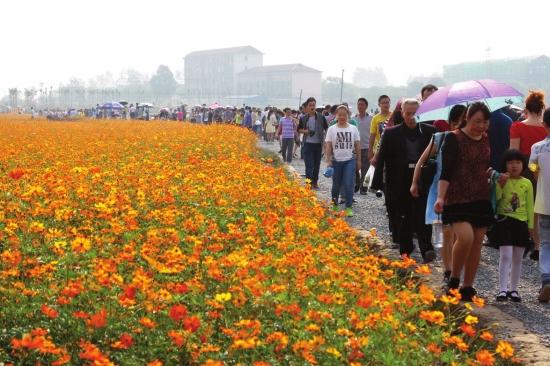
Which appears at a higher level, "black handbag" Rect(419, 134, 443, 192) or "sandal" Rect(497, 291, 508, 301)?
"black handbag" Rect(419, 134, 443, 192)

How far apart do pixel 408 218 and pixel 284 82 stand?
13755 centimetres

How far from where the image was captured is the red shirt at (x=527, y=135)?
7.43 metres

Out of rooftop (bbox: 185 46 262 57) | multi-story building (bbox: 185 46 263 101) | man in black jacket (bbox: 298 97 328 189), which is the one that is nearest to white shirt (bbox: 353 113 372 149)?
man in black jacket (bbox: 298 97 328 189)

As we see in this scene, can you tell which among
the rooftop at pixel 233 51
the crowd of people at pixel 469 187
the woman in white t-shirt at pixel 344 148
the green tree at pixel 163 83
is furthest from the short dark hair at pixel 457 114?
the rooftop at pixel 233 51

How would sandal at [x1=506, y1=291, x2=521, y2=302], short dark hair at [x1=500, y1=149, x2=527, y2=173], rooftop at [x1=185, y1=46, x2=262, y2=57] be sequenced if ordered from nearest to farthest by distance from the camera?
sandal at [x1=506, y1=291, x2=521, y2=302], short dark hair at [x1=500, y1=149, x2=527, y2=173], rooftop at [x1=185, y1=46, x2=262, y2=57]

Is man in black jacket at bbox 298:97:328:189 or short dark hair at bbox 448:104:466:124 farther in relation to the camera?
man in black jacket at bbox 298:97:328:189

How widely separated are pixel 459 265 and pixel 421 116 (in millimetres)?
1918

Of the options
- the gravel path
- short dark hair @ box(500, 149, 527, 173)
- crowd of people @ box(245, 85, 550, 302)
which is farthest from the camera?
short dark hair @ box(500, 149, 527, 173)

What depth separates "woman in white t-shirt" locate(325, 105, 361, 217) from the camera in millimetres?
10078

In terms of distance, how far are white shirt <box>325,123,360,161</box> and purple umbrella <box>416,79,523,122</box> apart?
2.51 metres

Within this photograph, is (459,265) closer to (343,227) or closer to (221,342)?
(343,227)

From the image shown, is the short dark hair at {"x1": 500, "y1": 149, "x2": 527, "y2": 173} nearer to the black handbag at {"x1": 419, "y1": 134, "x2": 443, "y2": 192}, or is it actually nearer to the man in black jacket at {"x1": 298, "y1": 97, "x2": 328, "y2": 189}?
the black handbag at {"x1": 419, "y1": 134, "x2": 443, "y2": 192}

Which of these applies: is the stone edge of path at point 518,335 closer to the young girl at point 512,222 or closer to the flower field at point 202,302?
the flower field at point 202,302

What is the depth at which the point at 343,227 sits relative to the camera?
6.36m
